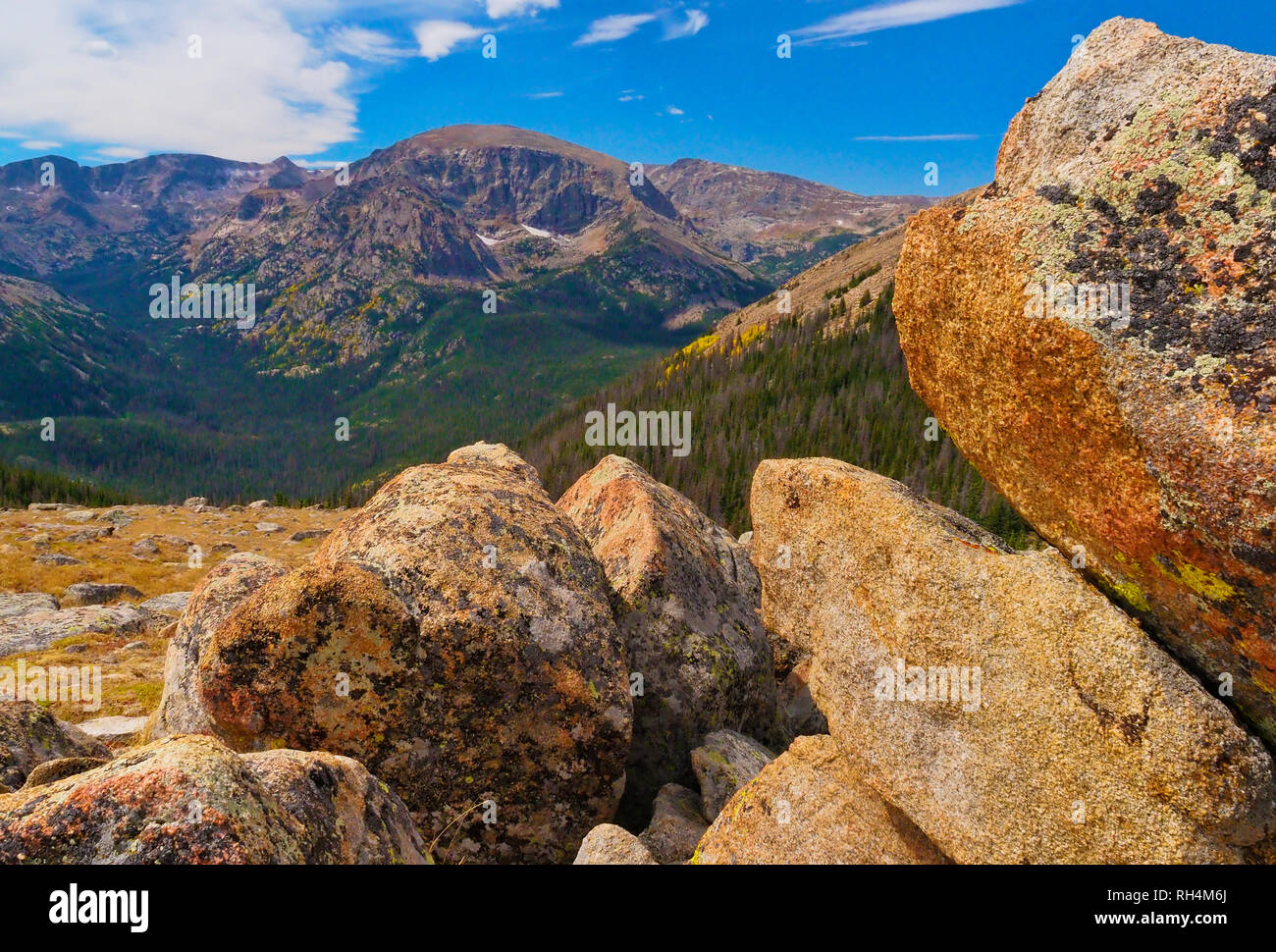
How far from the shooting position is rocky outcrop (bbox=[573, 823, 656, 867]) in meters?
10.9

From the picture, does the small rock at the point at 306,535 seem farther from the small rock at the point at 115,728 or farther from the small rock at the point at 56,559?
the small rock at the point at 115,728

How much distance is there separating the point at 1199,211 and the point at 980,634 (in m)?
5.96

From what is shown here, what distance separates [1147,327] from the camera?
26.5ft

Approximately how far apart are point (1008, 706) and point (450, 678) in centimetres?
937

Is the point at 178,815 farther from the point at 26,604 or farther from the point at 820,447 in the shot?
the point at 820,447

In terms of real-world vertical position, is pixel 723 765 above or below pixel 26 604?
above

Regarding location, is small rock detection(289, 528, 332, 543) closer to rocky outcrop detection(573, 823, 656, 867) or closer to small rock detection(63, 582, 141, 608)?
small rock detection(63, 582, 141, 608)

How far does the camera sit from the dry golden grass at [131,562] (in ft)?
96.8

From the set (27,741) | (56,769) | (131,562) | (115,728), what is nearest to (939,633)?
(56,769)

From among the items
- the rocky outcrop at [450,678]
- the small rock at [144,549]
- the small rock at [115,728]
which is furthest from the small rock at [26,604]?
the rocky outcrop at [450,678]

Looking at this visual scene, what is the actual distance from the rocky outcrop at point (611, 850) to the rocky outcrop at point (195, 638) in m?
8.36

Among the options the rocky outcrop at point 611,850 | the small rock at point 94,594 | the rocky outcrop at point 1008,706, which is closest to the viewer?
the rocky outcrop at point 1008,706
